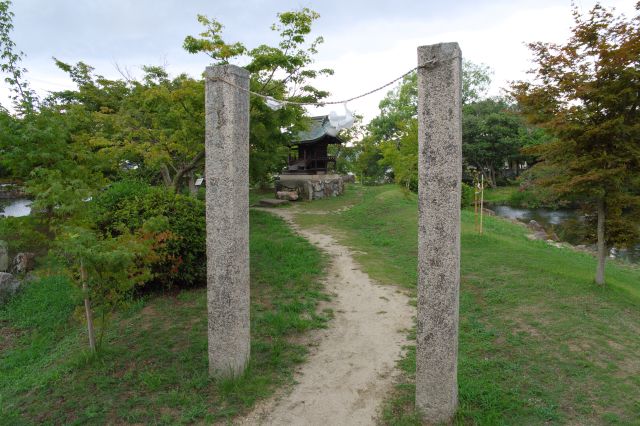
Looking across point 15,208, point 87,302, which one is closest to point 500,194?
point 87,302

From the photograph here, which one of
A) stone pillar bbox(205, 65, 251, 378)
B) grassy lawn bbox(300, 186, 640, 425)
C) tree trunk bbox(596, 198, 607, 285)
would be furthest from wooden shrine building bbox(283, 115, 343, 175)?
stone pillar bbox(205, 65, 251, 378)

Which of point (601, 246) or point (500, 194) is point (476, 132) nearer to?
point (500, 194)

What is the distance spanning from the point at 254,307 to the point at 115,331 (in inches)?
76.7

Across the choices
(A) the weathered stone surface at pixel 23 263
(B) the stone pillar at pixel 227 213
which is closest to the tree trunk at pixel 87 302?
(B) the stone pillar at pixel 227 213

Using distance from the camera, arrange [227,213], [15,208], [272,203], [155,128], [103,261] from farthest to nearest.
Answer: [15,208] → [272,203] → [155,128] → [103,261] → [227,213]

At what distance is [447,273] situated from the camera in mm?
3533

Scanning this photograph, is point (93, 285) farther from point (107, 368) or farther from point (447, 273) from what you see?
point (447, 273)

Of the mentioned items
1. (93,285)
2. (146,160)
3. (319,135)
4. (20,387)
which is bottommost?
(20,387)

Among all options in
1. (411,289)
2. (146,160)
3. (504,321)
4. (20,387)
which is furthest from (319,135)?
(20,387)

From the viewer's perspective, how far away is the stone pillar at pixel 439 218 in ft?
11.4

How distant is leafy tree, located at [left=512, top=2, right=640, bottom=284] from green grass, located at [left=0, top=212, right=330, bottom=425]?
194 inches

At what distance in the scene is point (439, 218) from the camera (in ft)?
11.6

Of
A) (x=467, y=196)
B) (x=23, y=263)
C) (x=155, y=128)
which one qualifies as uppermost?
(x=155, y=128)

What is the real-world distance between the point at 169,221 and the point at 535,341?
5.79m
